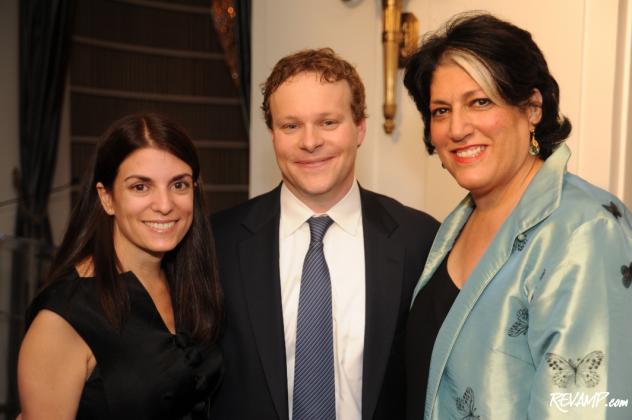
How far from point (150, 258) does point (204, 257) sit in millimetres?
182

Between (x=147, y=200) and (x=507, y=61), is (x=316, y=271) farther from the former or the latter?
(x=507, y=61)

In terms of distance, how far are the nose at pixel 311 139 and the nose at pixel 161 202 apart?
454mm

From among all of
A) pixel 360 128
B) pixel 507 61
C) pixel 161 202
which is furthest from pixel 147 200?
pixel 507 61

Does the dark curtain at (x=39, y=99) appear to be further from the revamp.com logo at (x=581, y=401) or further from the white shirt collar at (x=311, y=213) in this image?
the revamp.com logo at (x=581, y=401)

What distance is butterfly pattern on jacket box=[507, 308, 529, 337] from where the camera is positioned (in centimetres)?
153

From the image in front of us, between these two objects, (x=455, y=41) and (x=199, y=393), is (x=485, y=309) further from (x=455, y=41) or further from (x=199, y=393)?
(x=199, y=393)

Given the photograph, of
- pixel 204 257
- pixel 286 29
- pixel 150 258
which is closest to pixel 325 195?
pixel 204 257

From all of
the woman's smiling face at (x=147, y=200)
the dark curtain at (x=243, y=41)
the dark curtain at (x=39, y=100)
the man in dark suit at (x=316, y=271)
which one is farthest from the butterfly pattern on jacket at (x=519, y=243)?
the dark curtain at (x=39, y=100)

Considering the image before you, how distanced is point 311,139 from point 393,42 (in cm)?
96

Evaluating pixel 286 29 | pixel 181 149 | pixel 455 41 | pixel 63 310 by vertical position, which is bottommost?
pixel 63 310

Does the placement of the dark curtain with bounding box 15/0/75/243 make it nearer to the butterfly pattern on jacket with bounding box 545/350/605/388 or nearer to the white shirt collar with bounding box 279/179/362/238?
the white shirt collar with bounding box 279/179/362/238

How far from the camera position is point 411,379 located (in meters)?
1.95

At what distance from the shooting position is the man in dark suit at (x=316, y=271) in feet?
6.70

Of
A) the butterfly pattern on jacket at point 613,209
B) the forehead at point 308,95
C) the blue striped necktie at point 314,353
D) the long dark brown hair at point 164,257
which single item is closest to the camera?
the butterfly pattern on jacket at point 613,209
